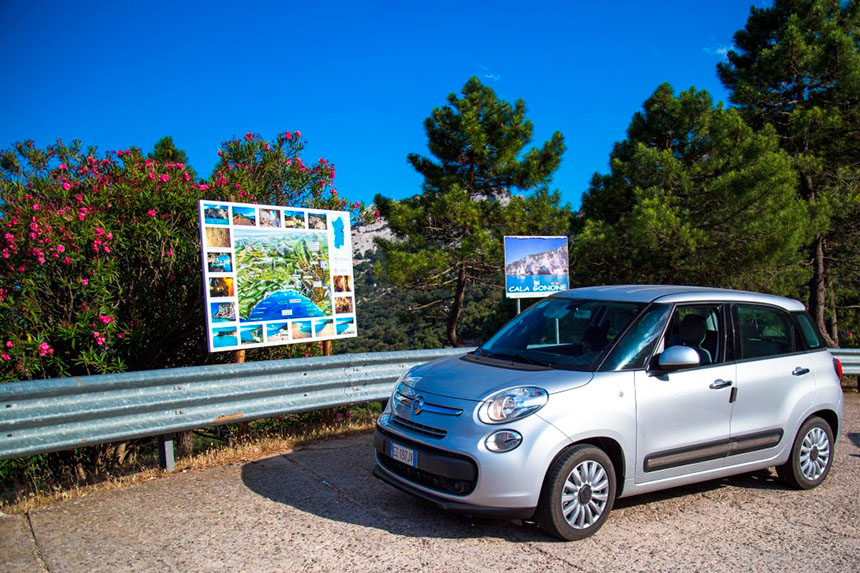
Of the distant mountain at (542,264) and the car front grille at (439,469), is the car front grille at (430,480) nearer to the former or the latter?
the car front grille at (439,469)

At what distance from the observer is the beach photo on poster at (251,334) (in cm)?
714

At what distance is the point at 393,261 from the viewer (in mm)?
16062

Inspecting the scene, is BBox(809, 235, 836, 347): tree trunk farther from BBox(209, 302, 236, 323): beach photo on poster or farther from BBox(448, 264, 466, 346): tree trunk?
BBox(209, 302, 236, 323): beach photo on poster

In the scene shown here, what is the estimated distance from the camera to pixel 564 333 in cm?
548

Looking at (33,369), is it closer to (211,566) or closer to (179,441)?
(179,441)

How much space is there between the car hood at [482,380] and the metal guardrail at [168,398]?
73.8 inches

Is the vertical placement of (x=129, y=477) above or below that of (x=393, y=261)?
below

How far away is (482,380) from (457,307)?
43.0ft

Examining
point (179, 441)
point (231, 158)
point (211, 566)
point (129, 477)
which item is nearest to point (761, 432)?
point (211, 566)

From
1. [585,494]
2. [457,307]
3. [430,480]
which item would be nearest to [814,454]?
[585,494]

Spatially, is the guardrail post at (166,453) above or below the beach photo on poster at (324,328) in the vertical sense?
below

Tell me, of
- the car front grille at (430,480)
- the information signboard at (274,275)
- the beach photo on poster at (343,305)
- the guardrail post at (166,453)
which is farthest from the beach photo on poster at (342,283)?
the car front grille at (430,480)

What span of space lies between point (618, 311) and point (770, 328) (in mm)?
1583

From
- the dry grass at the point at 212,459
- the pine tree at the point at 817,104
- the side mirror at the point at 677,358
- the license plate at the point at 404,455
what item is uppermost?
the pine tree at the point at 817,104
